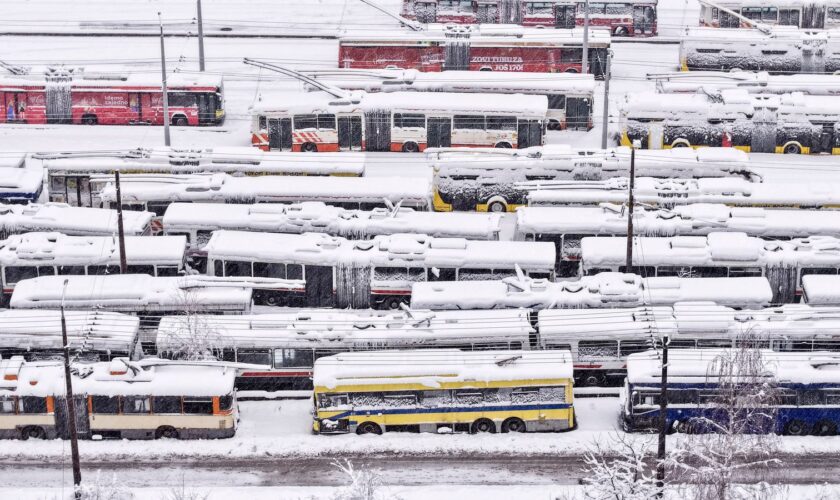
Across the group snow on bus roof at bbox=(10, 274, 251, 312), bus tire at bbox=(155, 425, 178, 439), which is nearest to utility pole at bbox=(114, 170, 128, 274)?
snow on bus roof at bbox=(10, 274, 251, 312)

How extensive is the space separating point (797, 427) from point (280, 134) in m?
29.8

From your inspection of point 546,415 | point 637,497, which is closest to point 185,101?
point 546,415

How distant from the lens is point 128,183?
5191 centimetres

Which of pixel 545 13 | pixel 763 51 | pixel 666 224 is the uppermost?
pixel 545 13

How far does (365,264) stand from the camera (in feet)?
150

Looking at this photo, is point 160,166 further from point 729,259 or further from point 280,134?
point 729,259

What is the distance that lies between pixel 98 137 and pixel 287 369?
2504 cm

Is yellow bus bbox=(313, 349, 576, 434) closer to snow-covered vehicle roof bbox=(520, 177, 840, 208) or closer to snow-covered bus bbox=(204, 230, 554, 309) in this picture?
snow-covered bus bbox=(204, 230, 554, 309)

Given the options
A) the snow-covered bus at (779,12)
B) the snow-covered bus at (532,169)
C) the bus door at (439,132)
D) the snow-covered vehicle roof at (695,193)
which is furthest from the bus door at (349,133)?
the snow-covered bus at (779,12)

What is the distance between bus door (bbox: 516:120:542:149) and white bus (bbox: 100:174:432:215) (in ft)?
28.8

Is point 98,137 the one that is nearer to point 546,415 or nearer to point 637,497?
point 546,415

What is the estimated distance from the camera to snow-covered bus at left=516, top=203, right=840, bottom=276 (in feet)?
156

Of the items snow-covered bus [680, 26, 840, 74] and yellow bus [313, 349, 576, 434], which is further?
snow-covered bus [680, 26, 840, 74]

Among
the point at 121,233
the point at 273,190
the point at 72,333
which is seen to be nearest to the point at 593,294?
the point at 273,190
